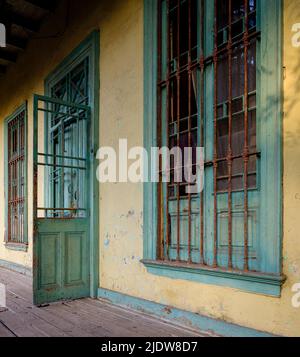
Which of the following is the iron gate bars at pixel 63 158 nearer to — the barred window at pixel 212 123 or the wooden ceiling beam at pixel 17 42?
the barred window at pixel 212 123

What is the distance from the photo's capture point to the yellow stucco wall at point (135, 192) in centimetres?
201

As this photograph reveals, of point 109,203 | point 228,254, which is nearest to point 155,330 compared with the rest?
point 228,254

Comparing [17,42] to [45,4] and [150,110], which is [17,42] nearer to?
[45,4]

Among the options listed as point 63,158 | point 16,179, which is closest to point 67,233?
point 63,158

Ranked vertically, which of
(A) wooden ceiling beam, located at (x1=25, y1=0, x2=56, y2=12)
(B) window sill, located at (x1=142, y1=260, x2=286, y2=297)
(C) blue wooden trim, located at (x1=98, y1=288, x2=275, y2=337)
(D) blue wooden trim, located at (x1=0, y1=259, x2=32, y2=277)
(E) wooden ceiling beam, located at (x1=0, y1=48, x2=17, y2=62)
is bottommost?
(D) blue wooden trim, located at (x1=0, y1=259, x2=32, y2=277)

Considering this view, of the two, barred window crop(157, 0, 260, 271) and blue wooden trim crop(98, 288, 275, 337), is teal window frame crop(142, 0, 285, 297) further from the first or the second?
blue wooden trim crop(98, 288, 275, 337)

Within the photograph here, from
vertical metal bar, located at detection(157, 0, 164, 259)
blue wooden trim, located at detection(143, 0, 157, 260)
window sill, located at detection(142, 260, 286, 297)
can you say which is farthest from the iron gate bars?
window sill, located at detection(142, 260, 286, 297)

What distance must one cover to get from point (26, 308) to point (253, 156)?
8.62 ft

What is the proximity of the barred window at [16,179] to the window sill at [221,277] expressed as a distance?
3.78 m

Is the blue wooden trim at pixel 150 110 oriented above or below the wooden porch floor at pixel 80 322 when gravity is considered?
above

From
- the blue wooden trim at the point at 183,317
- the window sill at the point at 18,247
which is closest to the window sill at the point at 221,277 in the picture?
the blue wooden trim at the point at 183,317

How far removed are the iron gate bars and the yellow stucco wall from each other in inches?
14.9

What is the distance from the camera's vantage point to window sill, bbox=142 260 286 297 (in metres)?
2.05

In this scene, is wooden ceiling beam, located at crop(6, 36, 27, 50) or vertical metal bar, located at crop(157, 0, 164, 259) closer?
vertical metal bar, located at crop(157, 0, 164, 259)
